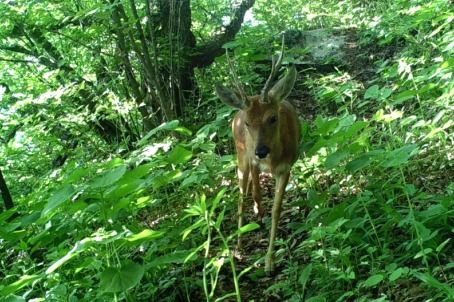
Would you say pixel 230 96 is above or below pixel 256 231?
above

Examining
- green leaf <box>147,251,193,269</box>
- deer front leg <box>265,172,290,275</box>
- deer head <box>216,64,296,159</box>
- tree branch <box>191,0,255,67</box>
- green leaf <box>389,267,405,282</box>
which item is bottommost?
deer front leg <box>265,172,290,275</box>

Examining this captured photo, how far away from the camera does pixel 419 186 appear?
5.10 metres

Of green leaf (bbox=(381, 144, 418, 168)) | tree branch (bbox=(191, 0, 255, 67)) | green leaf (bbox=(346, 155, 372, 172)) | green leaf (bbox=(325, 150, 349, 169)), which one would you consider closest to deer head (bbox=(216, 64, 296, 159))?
green leaf (bbox=(325, 150, 349, 169))

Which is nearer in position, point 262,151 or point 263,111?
point 262,151

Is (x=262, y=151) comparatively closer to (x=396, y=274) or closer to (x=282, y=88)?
(x=282, y=88)

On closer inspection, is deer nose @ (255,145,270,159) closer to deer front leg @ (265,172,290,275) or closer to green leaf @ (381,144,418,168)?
deer front leg @ (265,172,290,275)

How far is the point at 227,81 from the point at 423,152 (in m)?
3.71

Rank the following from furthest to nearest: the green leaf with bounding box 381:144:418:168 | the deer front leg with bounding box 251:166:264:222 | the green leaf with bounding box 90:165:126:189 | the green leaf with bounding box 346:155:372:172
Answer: the deer front leg with bounding box 251:166:264:222 < the green leaf with bounding box 346:155:372:172 < the green leaf with bounding box 381:144:418:168 < the green leaf with bounding box 90:165:126:189

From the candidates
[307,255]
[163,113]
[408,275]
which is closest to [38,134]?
[163,113]

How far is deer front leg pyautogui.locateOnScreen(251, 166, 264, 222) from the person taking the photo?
18.7ft

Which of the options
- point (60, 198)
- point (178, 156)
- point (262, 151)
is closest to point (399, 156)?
point (262, 151)

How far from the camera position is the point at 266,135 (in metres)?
5.31

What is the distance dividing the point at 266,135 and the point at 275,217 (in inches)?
29.7

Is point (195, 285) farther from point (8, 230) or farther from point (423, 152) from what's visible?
point (423, 152)
